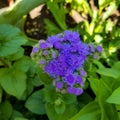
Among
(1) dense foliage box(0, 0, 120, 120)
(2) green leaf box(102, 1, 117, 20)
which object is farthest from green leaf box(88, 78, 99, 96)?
(2) green leaf box(102, 1, 117, 20)

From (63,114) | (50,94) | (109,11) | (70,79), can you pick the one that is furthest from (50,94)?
(109,11)

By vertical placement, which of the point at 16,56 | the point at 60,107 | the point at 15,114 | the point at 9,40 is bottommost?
the point at 15,114

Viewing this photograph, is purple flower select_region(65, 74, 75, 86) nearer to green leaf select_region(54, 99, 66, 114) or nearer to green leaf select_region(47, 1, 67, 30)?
green leaf select_region(54, 99, 66, 114)

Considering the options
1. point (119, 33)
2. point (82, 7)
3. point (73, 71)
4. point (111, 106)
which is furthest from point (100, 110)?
point (82, 7)

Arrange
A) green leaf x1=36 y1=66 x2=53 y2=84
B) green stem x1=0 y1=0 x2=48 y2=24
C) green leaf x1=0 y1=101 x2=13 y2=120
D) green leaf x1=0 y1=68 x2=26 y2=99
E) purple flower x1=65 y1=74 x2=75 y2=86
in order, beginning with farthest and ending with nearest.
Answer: green stem x1=0 y1=0 x2=48 y2=24 → green leaf x1=0 y1=101 x2=13 y2=120 → green leaf x1=0 y1=68 x2=26 y2=99 → green leaf x1=36 y1=66 x2=53 y2=84 → purple flower x1=65 y1=74 x2=75 y2=86

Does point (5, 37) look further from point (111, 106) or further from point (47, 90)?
point (111, 106)

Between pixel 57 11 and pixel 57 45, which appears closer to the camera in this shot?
pixel 57 45

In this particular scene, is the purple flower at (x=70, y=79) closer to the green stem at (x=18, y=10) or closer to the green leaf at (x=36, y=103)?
the green leaf at (x=36, y=103)

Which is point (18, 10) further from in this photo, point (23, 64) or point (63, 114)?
point (63, 114)
